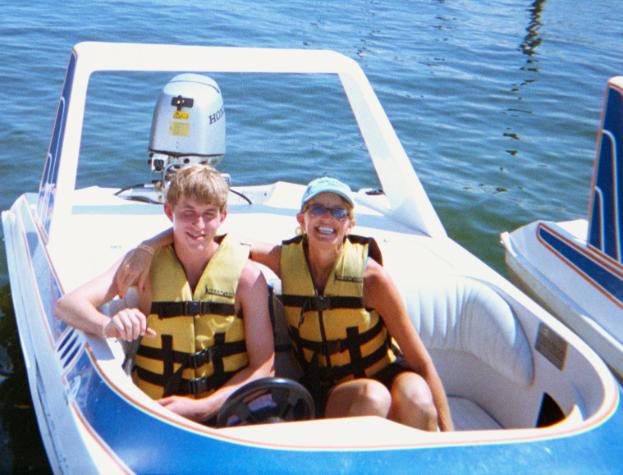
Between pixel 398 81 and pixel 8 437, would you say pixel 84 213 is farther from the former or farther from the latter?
pixel 398 81

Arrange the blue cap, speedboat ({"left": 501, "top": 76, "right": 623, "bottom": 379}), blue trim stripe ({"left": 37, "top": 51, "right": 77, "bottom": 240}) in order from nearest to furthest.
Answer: the blue cap < blue trim stripe ({"left": 37, "top": 51, "right": 77, "bottom": 240}) < speedboat ({"left": 501, "top": 76, "right": 623, "bottom": 379})

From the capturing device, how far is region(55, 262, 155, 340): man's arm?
2061 mm

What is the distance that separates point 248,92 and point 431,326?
5713 millimetres

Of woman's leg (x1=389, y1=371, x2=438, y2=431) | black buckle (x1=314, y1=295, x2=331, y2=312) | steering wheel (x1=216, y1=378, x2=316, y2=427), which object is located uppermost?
black buckle (x1=314, y1=295, x2=331, y2=312)

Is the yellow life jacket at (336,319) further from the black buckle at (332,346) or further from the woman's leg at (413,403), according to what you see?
the woman's leg at (413,403)

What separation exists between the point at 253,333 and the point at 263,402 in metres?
0.27

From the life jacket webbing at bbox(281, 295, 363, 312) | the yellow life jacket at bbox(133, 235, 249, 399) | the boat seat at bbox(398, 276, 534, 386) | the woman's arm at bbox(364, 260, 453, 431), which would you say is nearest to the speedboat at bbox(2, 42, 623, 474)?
the boat seat at bbox(398, 276, 534, 386)

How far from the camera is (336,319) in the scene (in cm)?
246

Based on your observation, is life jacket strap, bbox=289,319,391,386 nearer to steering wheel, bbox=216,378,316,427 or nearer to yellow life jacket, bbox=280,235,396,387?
yellow life jacket, bbox=280,235,396,387

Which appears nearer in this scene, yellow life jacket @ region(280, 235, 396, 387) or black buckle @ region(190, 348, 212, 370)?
black buckle @ region(190, 348, 212, 370)

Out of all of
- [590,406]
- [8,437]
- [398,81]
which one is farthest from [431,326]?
[398,81]

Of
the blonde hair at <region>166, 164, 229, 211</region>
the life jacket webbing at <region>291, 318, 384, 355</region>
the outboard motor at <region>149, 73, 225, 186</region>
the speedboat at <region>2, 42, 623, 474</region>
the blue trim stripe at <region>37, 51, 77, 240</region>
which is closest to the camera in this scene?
the speedboat at <region>2, 42, 623, 474</region>

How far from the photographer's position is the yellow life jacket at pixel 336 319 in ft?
8.02

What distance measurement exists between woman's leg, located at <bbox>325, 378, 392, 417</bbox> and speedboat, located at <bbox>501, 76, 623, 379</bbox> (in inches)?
68.8
